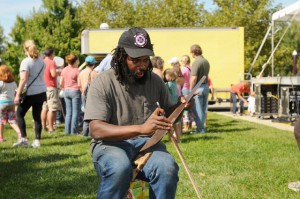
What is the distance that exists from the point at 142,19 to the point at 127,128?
36.1 metres

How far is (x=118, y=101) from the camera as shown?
377 cm

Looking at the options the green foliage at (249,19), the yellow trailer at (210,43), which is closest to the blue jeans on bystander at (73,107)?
the yellow trailer at (210,43)

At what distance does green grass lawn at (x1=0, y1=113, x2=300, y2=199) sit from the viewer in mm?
5492

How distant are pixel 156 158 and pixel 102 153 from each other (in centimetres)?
37

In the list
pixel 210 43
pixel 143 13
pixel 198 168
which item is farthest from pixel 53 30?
pixel 198 168

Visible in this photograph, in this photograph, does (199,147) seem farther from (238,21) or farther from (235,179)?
(238,21)

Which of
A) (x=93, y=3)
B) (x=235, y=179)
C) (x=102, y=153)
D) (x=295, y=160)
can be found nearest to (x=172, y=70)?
(x=295, y=160)

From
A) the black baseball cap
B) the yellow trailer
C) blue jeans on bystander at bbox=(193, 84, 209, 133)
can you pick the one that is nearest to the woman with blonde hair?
blue jeans on bystander at bbox=(193, 84, 209, 133)

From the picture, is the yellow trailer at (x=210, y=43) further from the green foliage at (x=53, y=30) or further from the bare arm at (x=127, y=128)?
the green foliage at (x=53, y=30)

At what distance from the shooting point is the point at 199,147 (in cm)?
848

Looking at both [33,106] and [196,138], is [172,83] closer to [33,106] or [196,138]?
[196,138]

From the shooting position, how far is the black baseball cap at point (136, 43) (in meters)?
3.66

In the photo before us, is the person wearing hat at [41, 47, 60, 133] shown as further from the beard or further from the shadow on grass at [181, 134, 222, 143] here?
the beard

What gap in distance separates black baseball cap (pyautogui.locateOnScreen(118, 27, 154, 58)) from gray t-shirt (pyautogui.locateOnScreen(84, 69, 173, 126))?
0.80ft
